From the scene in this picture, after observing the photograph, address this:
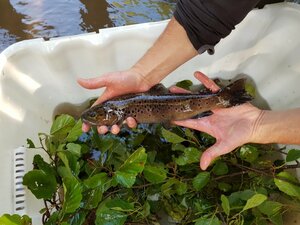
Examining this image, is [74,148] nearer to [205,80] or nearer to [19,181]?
[19,181]

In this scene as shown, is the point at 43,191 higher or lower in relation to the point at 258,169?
higher

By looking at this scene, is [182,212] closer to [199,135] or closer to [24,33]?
[199,135]

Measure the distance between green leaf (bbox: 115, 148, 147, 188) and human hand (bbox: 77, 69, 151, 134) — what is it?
1.01 ft

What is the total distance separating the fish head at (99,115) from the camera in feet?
5.35

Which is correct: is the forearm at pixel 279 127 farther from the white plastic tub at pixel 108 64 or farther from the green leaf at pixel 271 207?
the white plastic tub at pixel 108 64

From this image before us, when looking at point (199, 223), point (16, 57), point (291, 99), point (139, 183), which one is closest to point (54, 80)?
point (16, 57)

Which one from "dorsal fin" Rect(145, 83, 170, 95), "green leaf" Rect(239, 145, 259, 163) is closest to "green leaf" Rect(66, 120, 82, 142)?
"dorsal fin" Rect(145, 83, 170, 95)

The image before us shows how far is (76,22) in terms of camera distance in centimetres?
251

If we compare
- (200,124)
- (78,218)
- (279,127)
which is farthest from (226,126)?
(78,218)

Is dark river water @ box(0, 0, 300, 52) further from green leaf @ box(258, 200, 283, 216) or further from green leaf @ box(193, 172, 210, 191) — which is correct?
green leaf @ box(258, 200, 283, 216)

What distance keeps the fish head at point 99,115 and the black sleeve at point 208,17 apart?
1.47 ft

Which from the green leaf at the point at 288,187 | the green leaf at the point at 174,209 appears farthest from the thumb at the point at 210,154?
the green leaf at the point at 174,209

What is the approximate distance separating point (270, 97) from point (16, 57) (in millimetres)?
1283

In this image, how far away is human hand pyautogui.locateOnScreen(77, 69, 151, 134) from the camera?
167cm
